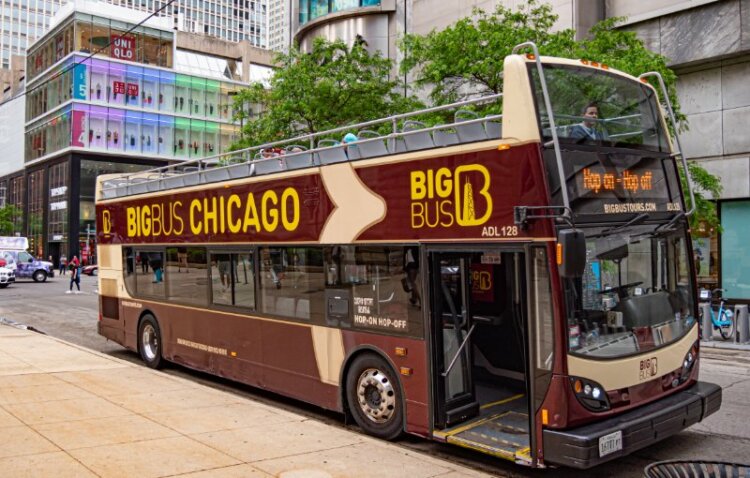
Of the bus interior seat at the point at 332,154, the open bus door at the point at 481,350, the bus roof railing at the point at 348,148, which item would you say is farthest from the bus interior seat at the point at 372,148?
the open bus door at the point at 481,350

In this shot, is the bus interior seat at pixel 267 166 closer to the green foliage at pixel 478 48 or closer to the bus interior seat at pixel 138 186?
the bus interior seat at pixel 138 186

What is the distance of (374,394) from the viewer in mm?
7086

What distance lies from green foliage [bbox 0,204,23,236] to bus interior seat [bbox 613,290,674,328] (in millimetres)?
73956

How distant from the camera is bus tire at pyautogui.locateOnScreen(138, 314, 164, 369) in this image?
11.3 m

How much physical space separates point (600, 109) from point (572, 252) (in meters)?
1.78

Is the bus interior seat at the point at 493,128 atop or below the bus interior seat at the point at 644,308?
atop

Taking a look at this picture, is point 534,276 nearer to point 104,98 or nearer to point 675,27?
point 675,27

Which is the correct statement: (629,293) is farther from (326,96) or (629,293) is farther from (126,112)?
(126,112)

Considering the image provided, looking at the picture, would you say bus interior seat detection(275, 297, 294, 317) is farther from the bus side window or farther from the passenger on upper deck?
the bus side window

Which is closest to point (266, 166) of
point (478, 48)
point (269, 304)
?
point (269, 304)

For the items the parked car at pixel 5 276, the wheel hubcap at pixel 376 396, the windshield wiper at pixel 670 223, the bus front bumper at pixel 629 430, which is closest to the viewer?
the bus front bumper at pixel 629 430

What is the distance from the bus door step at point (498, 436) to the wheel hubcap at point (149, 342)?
22.6 ft

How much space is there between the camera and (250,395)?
9.51 m

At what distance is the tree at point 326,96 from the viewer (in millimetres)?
20078
